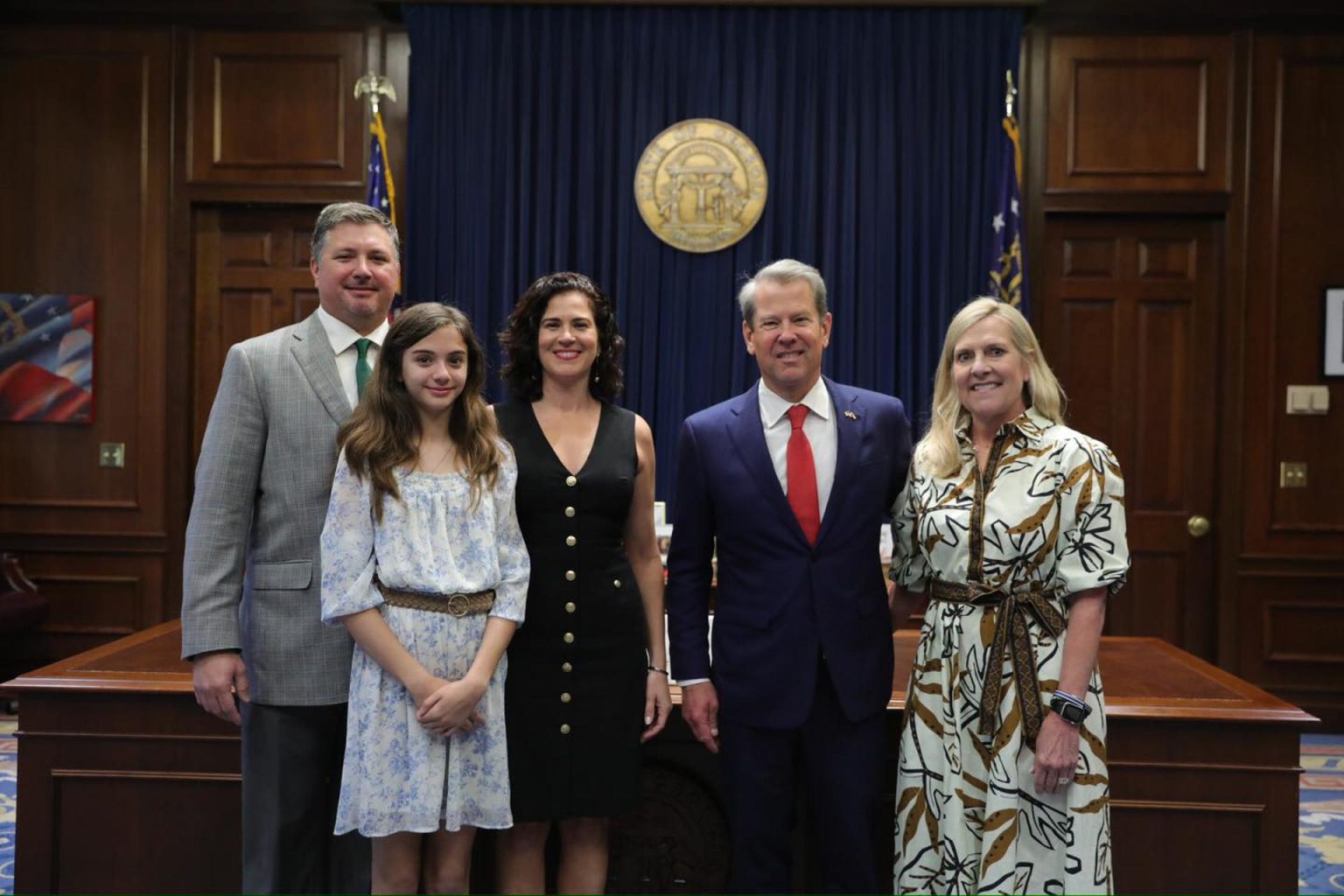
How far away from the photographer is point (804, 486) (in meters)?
2.13

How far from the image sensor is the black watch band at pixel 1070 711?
1.89m

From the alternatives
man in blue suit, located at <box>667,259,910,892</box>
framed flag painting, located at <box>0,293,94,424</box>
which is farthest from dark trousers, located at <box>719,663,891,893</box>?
framed flag painting, located at <box>0,293,94,424</box>

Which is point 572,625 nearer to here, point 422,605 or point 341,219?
point 422,605

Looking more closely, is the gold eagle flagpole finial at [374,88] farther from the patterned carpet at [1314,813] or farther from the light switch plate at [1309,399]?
the light switch plate at [1309,399]

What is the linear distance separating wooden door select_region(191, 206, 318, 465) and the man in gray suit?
11.3 feet

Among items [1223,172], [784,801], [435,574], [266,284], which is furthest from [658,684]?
[1223,172]

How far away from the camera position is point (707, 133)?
5160mm

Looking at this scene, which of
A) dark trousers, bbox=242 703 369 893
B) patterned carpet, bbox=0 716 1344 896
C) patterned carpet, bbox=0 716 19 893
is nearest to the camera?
dark trousers, bbox=242 703 369 893

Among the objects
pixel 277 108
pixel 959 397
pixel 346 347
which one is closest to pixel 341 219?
pixel 346 347

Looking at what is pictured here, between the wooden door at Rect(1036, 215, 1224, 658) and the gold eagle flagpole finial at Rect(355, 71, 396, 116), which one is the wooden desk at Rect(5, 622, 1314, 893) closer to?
the wooden door at Rect(1036, 215, 1224, 658)

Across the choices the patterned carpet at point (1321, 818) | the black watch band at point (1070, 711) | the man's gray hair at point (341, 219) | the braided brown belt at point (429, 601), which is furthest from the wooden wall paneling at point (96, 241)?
the patterned carpet at point (1321, 818)

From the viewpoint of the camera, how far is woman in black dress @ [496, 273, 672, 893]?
206cm

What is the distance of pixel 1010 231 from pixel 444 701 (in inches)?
153

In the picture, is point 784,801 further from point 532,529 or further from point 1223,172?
point 1223,172
